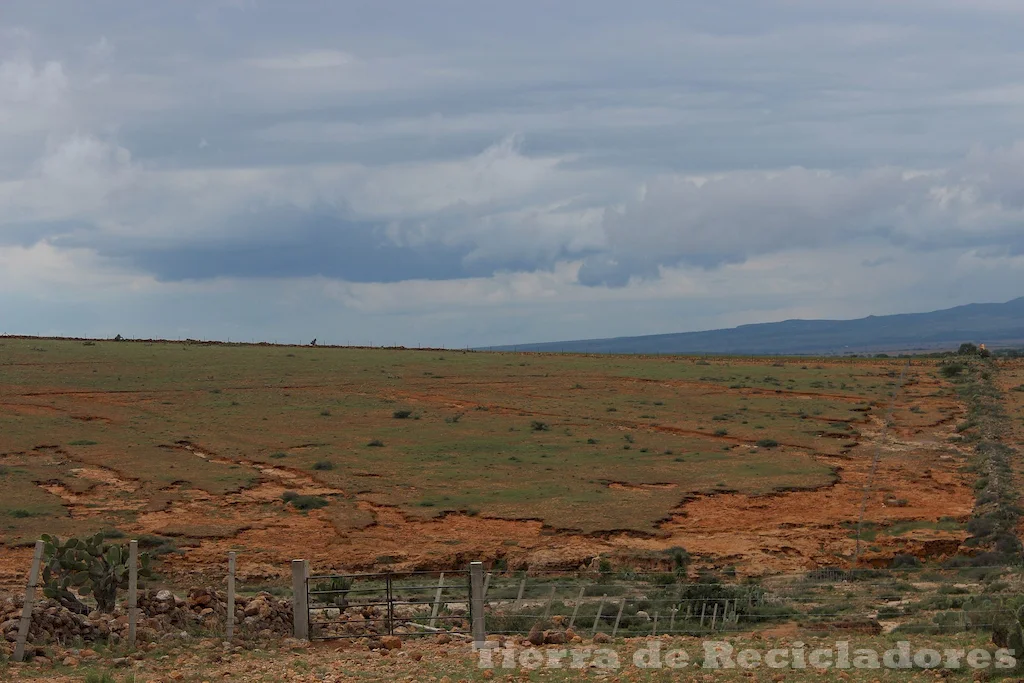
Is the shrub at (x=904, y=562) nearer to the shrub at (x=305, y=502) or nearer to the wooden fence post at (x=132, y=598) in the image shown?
the shrub at (x=305, y=502)

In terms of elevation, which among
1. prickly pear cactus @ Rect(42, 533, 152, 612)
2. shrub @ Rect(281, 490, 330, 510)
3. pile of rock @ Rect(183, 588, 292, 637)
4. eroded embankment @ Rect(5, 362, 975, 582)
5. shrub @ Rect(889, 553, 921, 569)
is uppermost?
prickly pear cactus @ Rect(42, 533, 152, 612)

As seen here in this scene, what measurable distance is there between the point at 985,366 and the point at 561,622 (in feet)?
245

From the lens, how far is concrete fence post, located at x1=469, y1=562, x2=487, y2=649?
15.2 metres

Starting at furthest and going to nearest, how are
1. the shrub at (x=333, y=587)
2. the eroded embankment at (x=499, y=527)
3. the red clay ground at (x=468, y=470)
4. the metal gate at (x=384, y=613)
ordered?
the red clay ground at (x=468, y=470) → the eroded embankment at (x=499, y=527) → the shrub at (x=333, y=587) → the metal gate at (x=384, y=613)

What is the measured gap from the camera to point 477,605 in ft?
50.4

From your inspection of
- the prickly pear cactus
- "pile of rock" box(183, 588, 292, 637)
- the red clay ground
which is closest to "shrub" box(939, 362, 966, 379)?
the red clay ground

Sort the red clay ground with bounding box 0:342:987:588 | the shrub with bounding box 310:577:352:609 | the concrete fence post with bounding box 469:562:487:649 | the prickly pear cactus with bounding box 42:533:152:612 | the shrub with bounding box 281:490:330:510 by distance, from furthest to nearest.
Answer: the shrub with bounding box 281:490:330:510 → the red clay ground with bounding box 0:342:987:588 → the shrub with bounding box 310:577:352:609 → the prickly pear cactus with bounding box 42:533:152:612 → the concrete fence post with bounding box 469:562:487:649

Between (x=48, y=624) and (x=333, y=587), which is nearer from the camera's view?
(x=48, y=624)

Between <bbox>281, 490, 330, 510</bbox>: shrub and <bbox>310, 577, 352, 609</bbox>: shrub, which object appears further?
<bbox>281, 490, 330, 510</bbox>: shrub

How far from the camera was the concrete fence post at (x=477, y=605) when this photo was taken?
15.2 m

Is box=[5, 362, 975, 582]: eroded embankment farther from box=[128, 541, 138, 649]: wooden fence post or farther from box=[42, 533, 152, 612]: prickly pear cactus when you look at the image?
box=[128, 541, 138, 649]: wooden fence post

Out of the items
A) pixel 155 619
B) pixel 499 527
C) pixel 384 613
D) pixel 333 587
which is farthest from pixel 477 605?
pixel 499 527

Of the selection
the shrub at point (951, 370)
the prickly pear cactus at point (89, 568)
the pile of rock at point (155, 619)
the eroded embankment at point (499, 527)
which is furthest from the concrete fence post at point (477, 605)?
the shrub at point (951, 370)

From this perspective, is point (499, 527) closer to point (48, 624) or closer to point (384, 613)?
point (384, 613)
